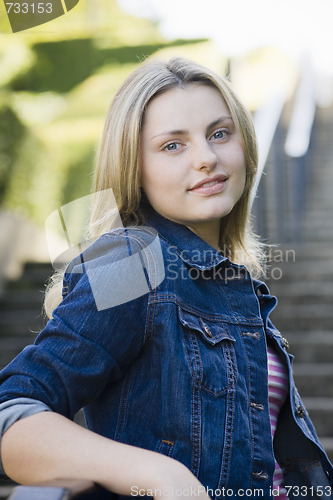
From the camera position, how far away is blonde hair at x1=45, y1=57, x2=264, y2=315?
1488 millimetres

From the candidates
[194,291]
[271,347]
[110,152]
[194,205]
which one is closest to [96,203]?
[110,152]

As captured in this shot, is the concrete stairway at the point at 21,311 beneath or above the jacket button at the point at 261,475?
beneath

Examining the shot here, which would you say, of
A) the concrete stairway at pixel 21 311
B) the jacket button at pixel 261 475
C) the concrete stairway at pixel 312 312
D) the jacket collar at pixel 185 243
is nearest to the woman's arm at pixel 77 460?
the jacket button at pixel 261 475

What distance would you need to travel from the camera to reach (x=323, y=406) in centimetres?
343

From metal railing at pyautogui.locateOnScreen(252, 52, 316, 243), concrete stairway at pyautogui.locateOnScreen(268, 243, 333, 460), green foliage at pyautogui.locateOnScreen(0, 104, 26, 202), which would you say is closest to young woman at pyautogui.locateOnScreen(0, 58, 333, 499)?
concrete stairway at pyautogui.locateOnScreen(268, 243, 333, 460)

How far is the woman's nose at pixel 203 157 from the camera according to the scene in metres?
1.45

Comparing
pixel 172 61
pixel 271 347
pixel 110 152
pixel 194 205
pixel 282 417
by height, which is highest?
pixel 172 61

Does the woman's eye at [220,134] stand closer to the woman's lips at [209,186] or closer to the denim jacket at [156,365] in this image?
the woman's lips at [209,186]

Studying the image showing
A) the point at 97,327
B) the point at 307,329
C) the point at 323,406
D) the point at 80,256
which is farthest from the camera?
the point at 307,329

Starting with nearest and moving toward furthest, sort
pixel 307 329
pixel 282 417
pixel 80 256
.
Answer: pixel 80 256 → pixel 282 417 → pixel 307 329

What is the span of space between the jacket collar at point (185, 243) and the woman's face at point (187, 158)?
19 millimetres

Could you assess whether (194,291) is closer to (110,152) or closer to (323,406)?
(110,152)

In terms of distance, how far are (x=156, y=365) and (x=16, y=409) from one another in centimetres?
27

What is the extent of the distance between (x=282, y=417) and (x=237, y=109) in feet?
2.41
